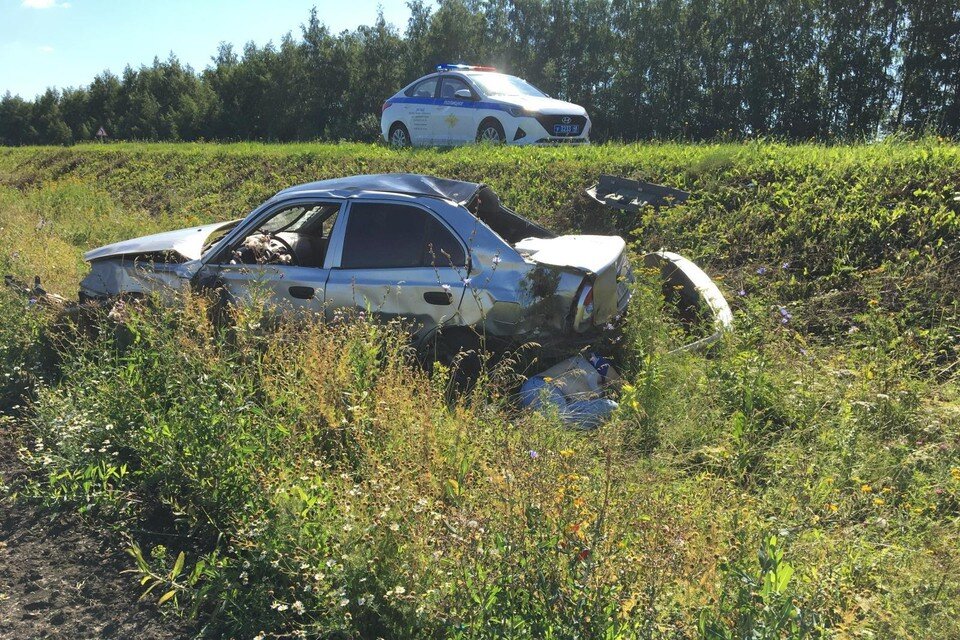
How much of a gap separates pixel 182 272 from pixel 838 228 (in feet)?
19.8

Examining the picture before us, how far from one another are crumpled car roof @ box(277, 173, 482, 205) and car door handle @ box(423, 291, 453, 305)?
73cm

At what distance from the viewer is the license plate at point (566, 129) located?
13.6 m

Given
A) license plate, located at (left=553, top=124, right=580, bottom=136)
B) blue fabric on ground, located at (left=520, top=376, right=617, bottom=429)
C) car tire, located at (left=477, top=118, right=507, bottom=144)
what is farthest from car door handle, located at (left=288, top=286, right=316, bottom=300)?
license plate, located at (left=553, top=124, right=580, bottom=136)

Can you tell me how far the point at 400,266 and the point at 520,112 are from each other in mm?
8181

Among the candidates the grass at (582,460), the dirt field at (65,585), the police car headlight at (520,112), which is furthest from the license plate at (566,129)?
the dirt field at (65,585)

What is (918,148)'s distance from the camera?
852cm

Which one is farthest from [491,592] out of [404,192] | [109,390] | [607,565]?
[404,192]

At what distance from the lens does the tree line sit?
19094 millimetres

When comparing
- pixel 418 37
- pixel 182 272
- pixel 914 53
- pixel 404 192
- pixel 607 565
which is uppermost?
pixel 418 37

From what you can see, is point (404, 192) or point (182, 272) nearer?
point (404, 192)

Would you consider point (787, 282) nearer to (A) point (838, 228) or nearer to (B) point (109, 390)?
(A) point (838, 228)

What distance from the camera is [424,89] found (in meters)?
15.4

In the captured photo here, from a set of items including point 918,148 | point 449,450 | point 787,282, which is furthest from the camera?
point 918,148

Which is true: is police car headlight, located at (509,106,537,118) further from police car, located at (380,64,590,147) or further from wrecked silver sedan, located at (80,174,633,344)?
wrecked silver sedan, located at (80,174,633,344)
